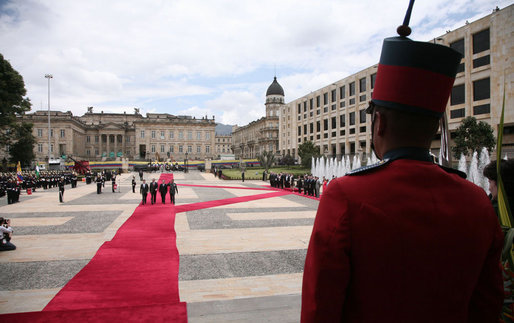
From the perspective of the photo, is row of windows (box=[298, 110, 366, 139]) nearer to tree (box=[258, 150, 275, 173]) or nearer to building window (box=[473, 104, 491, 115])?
tree (box=[258, 150, 275, 173])

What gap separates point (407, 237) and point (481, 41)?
41.8m

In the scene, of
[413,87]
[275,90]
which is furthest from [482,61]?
[275,90]

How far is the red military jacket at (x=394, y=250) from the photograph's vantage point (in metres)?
1.28

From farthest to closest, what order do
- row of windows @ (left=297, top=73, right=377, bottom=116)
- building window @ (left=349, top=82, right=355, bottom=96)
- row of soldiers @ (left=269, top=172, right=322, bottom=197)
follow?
building window @ (left=349, top=82, right=355, bottom=96)
row of windows @ (left=297, top=73, right=377, bottom=116)
row of soldiers @ (left=269, top=172, right=322, bottom=197)

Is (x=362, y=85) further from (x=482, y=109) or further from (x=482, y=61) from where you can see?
(x=482, y=109)

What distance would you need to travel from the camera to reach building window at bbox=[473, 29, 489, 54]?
3350 cm

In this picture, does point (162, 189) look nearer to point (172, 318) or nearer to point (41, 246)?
point (41, 246)

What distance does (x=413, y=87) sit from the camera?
1465 mm

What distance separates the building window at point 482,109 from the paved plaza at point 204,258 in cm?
2884

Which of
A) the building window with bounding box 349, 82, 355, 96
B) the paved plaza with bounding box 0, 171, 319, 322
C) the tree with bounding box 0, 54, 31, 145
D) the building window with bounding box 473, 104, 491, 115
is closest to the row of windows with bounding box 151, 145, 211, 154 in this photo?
the building window with bounding box 349, 82, 355, 96

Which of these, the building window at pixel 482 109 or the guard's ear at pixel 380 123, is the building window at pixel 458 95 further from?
the guard's ear at pixel 380 123

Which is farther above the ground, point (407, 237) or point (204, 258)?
point (407, 237)

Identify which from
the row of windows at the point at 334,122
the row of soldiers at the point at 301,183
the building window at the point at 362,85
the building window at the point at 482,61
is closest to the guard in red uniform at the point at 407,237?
the row of soldiers at the point at 301,183

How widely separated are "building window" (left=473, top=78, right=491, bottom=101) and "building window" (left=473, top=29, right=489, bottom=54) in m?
3.27
